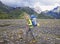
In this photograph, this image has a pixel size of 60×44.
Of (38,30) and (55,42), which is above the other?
(38,30)

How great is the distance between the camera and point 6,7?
276 cm

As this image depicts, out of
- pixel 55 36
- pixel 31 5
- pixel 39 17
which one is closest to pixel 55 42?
pixel 55 36

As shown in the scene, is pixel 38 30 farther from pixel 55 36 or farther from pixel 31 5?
pixel 31 5

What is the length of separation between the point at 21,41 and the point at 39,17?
608 mm

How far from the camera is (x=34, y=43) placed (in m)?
2.69

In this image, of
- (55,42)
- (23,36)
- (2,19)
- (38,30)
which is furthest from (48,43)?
(2,19)

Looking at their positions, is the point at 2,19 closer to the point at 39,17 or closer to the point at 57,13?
the point at 39,17

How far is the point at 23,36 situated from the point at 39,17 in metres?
0.51

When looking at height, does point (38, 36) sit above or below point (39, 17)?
below

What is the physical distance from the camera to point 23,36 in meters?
2.71

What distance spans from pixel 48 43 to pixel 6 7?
3.68 ft

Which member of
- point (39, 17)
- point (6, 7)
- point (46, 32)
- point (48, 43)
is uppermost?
point (6, 7)

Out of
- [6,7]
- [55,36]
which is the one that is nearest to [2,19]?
[6,7]

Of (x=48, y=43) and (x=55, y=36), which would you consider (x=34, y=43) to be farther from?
(x=55, y=36)
